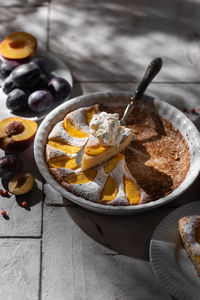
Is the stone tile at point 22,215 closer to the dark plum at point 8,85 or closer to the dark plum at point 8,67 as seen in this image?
the dark plum at point 8,85

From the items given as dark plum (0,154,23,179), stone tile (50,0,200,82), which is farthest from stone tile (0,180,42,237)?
stone tile (50,0,200,82)

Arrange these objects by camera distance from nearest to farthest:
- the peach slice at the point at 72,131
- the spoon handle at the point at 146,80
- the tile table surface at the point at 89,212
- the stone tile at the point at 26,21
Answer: the tile table surface at the point at 89,212
the peach slice at the point at 72,131
the spoon handle at the point at 146,80
the stone tile at the point at 26,21

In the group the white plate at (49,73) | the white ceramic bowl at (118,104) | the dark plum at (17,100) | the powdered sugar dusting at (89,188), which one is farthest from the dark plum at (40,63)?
the powdered sugar dusting at (89,188)

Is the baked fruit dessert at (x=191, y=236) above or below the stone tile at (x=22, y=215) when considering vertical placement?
above

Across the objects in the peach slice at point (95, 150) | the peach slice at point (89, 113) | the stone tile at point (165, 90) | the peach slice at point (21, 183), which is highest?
the peach slice at point (95, 150)

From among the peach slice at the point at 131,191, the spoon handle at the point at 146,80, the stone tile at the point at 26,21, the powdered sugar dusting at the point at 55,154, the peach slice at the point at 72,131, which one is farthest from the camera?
the stone tile at the point at 26,21

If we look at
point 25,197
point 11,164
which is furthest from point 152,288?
point 11,164

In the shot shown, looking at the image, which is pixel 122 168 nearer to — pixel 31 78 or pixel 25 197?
pixel 25 197

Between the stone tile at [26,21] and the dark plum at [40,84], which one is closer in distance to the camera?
the dark plum at [40,84]
